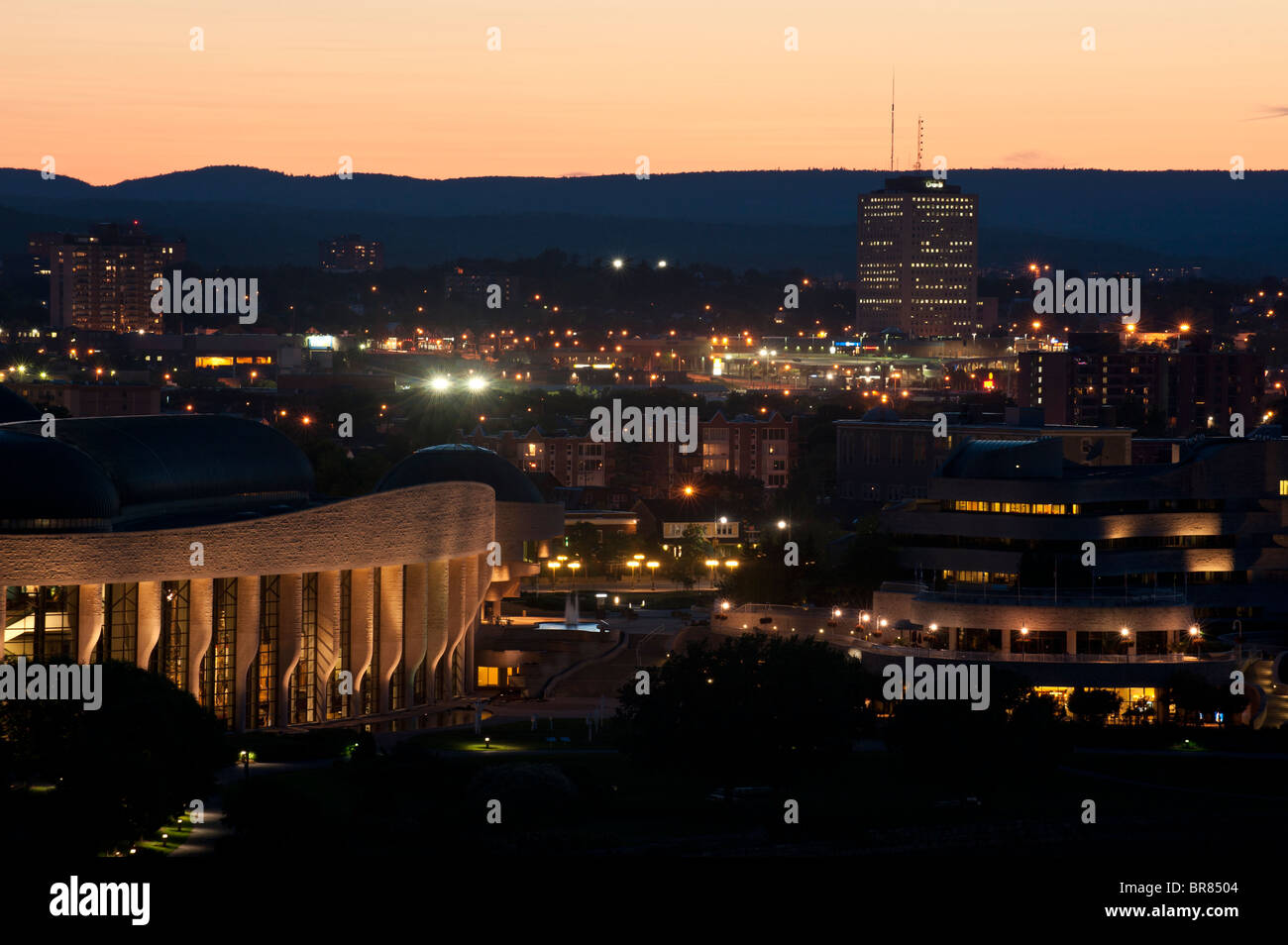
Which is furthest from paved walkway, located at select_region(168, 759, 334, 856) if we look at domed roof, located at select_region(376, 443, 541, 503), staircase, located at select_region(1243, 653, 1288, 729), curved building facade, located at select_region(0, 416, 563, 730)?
staircase, located at select_region(1243, 653, 1288, 729)

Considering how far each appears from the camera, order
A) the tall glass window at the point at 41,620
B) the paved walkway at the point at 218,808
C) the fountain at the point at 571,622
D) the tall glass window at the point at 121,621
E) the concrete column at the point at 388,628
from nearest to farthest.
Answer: the paved walkway at the point at 218,808, the tall glass window at the point at 41,620, the tall glass window at the point at 121,621, the concrete column at the point at 388,628, the fountain at the point at 571,622

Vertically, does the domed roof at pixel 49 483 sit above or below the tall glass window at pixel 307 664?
above

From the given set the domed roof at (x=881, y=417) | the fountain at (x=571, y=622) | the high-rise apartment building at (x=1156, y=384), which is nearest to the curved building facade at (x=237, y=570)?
the fountain at (x=571, y=622)

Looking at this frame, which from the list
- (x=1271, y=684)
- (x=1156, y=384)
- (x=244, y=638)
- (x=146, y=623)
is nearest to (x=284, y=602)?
(x=244, y=638)

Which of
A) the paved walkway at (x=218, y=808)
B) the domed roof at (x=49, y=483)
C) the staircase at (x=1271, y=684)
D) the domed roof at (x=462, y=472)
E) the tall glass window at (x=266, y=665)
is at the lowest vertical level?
the staircase at (x=1271, y=684)

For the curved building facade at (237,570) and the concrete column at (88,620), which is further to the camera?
the curved building facade at (237,570)

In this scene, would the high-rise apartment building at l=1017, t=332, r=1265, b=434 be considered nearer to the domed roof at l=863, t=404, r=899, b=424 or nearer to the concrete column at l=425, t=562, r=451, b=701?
the domed roof at l=863, t=404, r=899, b=424

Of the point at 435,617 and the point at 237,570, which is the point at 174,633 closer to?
the point at 237,570

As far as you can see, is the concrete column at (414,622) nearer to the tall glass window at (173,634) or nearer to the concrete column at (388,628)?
the concrete column at (388,628)

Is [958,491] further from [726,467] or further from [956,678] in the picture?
[726,467]
